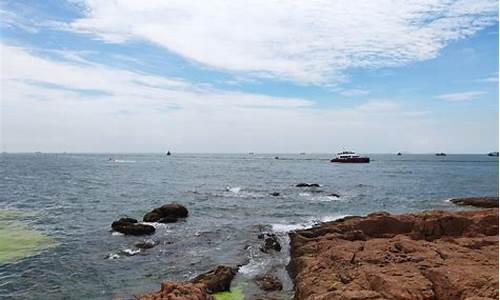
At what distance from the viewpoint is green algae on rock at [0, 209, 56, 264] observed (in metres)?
25.9

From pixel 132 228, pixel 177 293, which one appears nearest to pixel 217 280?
pixel 177 293

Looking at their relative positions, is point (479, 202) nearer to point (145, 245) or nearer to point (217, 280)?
point (145, 245)

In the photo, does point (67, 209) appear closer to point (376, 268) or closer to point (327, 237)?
point (327, 237)

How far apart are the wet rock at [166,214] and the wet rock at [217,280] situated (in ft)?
60.9

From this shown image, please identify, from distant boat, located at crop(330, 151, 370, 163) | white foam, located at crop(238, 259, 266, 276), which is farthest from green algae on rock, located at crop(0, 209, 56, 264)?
distant boat, located at crop(330, 151, 370, 163)

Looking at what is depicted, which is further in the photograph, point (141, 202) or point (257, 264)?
point (141, 202)

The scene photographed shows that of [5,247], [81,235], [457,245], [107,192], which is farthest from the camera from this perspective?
[107,192]

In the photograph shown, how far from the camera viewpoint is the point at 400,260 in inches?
615

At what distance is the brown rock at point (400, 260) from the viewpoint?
40.0 feet

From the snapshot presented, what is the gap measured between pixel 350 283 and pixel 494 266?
441 centimetres

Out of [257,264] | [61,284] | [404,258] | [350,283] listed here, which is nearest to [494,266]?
[404,258]

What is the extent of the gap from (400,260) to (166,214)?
86.5 feet

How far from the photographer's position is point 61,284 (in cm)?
2089

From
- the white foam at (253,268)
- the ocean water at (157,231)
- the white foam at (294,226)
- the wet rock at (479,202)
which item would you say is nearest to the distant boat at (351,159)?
the ocean water at (157,231)
